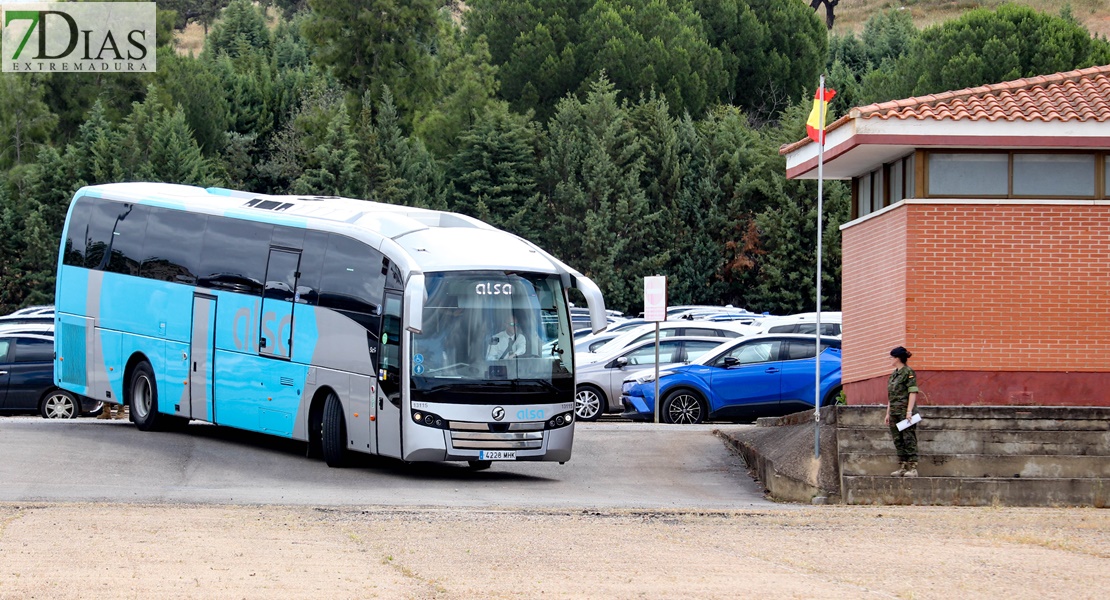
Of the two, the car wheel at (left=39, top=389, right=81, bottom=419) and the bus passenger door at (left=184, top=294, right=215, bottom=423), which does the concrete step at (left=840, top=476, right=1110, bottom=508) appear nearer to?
the bus passenger door at (left=184, top=294, right=215, bottom=423)

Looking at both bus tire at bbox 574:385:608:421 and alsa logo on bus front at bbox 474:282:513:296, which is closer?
alsa logo on bus front at bbox 474:282:513:296

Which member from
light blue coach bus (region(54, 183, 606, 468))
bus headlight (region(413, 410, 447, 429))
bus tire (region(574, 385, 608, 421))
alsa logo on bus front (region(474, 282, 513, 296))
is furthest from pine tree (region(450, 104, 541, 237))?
bus headlight (region(413, 410, 447, 429))

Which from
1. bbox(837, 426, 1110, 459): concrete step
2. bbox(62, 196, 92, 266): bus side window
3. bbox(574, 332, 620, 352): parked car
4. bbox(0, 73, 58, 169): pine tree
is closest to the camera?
bbox(837, 426, 1110, 459): concrete step

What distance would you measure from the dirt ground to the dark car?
12.7 meters

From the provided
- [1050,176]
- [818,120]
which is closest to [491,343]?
[818,120]

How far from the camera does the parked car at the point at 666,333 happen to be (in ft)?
98.3

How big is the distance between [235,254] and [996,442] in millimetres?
10531

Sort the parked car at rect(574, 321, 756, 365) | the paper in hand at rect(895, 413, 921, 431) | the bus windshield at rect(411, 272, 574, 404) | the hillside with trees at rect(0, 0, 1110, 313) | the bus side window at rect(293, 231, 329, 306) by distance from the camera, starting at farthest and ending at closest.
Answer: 1. the hillside with trees at rect(0, 0, 1110, 313)
2. the parked car at rect(574, 321, 756, 365)
3. the bus side window at rect(293, 231, 329, 306)
4. the bus windshield at rect(411, 272, 574, 404)
5. the paper in hand at rect(895, 413, 921, 431)

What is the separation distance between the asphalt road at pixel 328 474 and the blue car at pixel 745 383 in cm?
197

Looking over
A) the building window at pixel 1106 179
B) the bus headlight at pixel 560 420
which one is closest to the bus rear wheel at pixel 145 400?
the bus headlight at pixel 560 420

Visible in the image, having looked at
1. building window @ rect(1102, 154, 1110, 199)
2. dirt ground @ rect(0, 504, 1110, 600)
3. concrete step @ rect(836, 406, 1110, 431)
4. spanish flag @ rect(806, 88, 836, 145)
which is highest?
spanish flag @ rect(806, 88, 836, 145)

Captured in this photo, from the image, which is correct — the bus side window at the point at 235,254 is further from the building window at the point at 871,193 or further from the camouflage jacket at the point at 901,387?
the camouflage jacket at the point at 901,387

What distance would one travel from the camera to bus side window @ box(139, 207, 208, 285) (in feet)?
73.2

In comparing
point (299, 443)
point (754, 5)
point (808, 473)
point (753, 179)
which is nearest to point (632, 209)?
point (753, 179)
